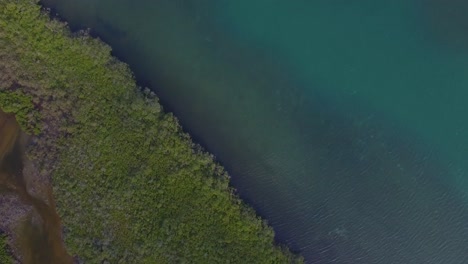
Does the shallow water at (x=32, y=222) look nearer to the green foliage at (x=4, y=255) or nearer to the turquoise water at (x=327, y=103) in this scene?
the green foliage at (x=4, y=255)

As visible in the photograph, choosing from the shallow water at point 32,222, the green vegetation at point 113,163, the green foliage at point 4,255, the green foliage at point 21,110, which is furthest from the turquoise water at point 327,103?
the green foliage at point 4,255

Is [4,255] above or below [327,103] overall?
below

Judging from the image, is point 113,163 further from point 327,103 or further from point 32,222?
point 327,103

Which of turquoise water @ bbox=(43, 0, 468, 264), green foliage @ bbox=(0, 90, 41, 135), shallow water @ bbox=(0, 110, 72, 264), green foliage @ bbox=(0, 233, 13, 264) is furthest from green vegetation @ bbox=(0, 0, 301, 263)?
green foliage @ bbox=(0, 233, 13, 264)

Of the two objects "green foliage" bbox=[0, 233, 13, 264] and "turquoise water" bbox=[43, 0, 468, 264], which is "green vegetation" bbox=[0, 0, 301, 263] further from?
"green foliage" bbox=[0, 233, 13, 264]

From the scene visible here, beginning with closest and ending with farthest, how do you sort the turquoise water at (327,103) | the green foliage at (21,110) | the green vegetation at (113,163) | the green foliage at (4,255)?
1. the green foliage at (4,255)
2. the green vegetation at (113,163)
3. the green foliage at (21,110)
4. the turquoise water at (327,103)

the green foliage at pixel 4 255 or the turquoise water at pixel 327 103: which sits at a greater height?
the turquoise water at pixel 327 103

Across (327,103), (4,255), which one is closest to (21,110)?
(4,255)
